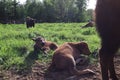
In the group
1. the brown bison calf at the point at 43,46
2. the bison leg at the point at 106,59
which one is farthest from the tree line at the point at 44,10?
the bison leg at the point at 106,59

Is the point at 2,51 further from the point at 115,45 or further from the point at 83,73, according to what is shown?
the point at 115,45

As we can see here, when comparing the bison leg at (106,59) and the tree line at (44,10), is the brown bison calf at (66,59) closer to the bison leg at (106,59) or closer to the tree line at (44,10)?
the bison leg at (106,59)

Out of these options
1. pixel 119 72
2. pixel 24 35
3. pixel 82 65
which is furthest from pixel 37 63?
pixel 24 35

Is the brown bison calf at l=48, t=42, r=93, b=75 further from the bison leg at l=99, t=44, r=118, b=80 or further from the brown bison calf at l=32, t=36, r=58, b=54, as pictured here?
the brown bison calf at l=32, t=36, r=58, b=54

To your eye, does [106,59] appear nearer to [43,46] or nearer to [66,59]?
[66,59]

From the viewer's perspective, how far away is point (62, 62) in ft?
19.8

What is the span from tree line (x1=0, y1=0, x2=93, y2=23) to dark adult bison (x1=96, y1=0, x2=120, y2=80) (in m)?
39.7

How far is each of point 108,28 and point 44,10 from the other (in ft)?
166

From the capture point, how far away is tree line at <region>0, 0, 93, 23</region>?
46188mm

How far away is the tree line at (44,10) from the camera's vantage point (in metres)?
46.2

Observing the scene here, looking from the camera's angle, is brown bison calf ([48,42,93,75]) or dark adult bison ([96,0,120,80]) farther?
brown bison calf ([48,42,93,75])

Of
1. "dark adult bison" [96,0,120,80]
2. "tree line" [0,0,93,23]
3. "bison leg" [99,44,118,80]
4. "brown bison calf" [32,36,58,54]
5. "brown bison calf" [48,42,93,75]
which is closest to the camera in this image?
"dark adult bison" [96,0,120,80]

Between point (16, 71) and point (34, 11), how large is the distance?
4769 centimetres

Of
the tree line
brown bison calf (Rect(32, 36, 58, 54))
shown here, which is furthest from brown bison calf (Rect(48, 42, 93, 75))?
the tree line
